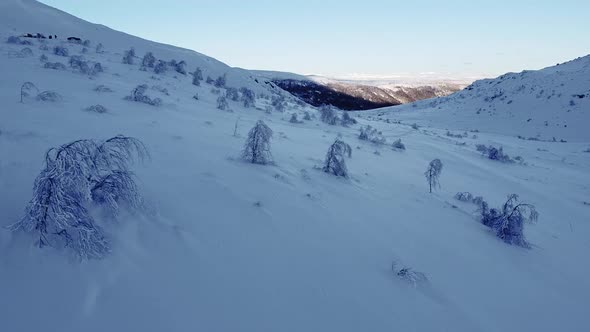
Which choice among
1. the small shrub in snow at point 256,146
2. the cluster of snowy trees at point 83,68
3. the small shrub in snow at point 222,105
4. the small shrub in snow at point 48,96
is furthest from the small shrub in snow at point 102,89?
the small shrub in snow at point 256,146

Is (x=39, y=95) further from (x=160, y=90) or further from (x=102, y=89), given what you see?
(x=160, y=90)

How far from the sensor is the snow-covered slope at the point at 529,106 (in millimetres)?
24656

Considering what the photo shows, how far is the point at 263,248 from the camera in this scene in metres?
3.68

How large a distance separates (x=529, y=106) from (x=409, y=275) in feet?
97.9

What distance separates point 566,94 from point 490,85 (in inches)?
362

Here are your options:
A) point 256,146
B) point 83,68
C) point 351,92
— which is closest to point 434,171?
point 256,146

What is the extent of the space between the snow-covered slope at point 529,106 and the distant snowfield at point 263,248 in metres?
18.7

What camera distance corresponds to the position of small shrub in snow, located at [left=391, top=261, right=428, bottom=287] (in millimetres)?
3807

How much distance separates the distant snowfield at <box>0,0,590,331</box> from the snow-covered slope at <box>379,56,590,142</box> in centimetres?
1865

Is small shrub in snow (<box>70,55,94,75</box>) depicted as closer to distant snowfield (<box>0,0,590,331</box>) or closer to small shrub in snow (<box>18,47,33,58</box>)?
small shrub in snow (<box>18,47,33,58</box>)

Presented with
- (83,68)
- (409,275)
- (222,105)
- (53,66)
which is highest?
(83,68)

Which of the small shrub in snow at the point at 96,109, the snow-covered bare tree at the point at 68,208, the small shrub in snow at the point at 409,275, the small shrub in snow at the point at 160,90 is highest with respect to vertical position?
the small shrub in snow at the point at 160,90

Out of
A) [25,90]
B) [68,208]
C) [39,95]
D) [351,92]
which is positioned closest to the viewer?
[68,208]

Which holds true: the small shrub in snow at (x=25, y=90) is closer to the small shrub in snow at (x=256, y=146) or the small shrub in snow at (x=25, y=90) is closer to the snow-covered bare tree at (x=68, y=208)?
the small shrub in snow at (x=256, y=146)
